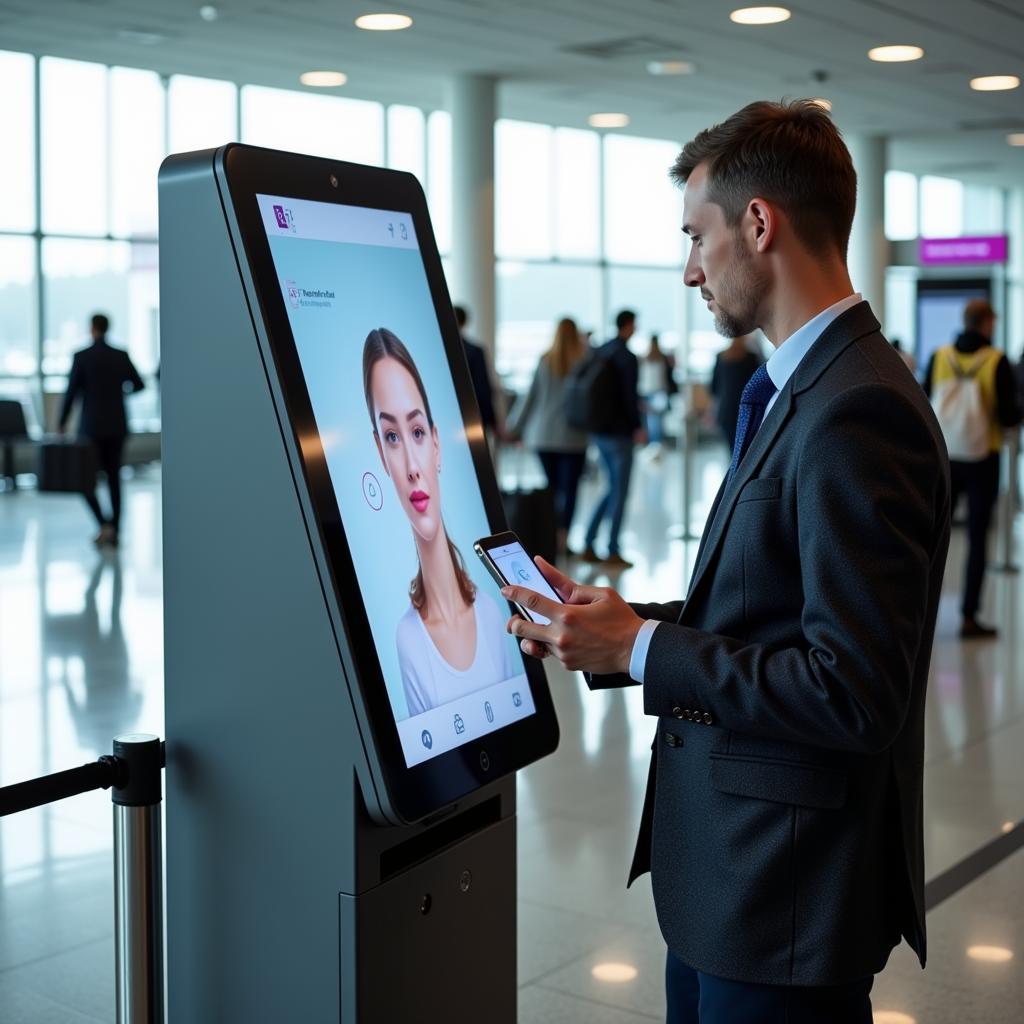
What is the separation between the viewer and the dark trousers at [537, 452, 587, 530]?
10.9m

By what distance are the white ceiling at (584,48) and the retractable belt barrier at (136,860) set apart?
360 inches

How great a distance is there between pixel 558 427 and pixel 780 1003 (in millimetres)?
8843

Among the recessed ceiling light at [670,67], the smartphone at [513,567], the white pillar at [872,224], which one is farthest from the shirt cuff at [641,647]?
the white pillar at [872,224]

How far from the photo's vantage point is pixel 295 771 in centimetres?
190

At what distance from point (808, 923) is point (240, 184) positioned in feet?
3.83

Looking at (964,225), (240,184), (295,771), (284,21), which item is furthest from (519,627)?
(964,225)

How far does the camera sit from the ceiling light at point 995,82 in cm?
1365

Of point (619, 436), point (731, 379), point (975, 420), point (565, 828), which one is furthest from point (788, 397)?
point (731, 379)

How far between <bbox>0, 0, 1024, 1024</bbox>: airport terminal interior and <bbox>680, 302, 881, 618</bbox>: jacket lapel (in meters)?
0.42

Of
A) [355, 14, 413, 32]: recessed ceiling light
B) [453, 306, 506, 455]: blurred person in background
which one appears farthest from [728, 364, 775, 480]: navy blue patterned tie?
[355, 14, 413, 32]: recessed ceiling light

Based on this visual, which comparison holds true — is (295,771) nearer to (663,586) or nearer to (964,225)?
(663,586)

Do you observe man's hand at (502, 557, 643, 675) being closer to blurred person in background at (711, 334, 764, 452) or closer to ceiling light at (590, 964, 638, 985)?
ceiling light at (590, 964, 638, 985)

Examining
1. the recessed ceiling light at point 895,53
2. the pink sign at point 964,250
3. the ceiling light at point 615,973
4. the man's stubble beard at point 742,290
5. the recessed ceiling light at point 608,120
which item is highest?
the recessed ceiling light at point 608,120

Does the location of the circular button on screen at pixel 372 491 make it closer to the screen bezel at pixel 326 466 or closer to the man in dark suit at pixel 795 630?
the screen bezel at pixel 326 466
